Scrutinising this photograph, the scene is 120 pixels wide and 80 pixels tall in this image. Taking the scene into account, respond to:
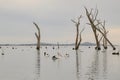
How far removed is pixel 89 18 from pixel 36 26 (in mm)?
14493

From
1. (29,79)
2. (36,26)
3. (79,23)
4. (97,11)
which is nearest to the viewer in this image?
(29,79)

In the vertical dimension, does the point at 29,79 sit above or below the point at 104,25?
below

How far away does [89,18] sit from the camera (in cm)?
6969

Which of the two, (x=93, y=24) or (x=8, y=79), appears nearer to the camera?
(x=8, y=79)

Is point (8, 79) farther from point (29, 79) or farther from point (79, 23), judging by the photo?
point (79, 23)

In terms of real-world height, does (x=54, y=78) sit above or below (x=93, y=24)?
below

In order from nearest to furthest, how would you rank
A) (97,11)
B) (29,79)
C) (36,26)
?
(29,79), (97,11), (36,26)

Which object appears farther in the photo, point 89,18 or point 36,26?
point 36,26

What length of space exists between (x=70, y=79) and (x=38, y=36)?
5772 cm

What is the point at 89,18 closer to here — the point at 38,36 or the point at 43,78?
the point at 38,36

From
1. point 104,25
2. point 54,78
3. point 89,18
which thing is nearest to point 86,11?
point 89,18

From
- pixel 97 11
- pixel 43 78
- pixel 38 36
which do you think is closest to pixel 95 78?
pixel 43 78

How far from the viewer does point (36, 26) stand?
3108 inches

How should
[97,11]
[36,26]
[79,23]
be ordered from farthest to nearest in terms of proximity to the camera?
[36,26], [79,23], [97,11]
